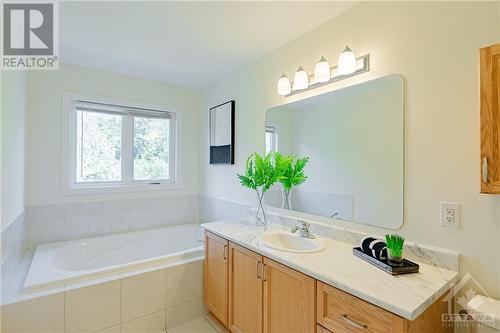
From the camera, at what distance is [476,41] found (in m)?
1.21

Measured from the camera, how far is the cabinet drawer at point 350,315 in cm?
103

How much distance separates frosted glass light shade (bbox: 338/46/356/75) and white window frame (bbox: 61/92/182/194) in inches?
94.3

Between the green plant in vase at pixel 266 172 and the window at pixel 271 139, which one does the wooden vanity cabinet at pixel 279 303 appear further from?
the window at pixel 271 139

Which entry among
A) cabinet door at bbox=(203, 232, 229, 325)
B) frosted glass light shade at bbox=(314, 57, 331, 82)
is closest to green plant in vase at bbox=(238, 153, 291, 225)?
cabinet door at bbox=(203, 232, 229, 325)

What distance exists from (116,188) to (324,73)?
2603 millimetres

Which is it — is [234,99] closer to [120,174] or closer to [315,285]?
[120,174]

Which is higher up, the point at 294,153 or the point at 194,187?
the point at 294,153

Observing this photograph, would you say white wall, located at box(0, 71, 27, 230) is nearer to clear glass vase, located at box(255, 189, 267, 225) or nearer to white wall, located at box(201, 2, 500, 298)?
clear glass vase, located at box(255, 189, 267, 225)

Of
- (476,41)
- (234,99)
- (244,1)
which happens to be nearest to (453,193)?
(476,41)

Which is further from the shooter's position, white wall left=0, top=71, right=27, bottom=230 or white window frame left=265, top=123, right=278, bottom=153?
white window frame left=265, top=123, right=278, bottom=153

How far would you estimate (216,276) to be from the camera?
2143 millimetres

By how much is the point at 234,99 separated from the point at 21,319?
2.53m

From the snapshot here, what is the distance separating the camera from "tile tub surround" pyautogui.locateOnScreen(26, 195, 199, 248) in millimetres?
2594

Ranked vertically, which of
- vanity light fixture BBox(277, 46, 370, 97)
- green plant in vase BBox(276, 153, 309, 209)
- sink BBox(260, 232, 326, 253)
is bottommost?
sink BBox(260, 232, 326, 253)
